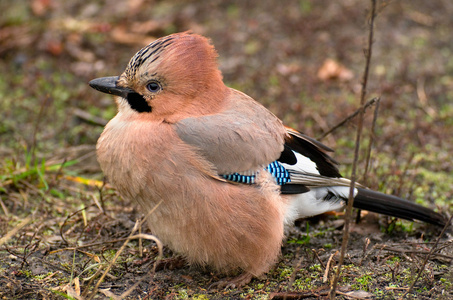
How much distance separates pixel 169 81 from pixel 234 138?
0.58 metres

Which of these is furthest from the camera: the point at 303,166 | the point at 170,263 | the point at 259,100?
the point at 259,100

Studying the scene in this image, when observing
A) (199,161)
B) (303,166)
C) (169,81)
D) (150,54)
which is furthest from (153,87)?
(303,166)

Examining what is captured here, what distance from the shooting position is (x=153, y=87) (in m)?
3.69

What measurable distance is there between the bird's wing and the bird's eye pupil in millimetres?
282

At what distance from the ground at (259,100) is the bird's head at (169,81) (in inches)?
31.5

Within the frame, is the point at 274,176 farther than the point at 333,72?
No

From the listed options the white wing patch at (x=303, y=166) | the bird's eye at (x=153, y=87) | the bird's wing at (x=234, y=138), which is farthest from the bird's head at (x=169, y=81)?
the white wing patch at (x=303, y=166)

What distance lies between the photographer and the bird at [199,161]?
346 centimetres

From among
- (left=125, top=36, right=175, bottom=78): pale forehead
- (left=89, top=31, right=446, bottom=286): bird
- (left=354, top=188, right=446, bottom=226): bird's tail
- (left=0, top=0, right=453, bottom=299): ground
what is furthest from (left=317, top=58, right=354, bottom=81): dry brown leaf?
(left=125, top=36, right=175, bottom=78): pale forehead

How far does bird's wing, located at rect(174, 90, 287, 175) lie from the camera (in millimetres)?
3562

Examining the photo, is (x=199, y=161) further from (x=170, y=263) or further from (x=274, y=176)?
(x=170, y=263)

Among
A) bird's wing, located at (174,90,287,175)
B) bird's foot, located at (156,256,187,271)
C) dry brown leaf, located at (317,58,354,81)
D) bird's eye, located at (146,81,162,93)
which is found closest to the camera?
bird's wing, located at (174,90,287,175)

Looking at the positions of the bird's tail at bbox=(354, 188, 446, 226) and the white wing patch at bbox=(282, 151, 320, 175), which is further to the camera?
the bird's tail at bbox=(354, 188, 446, 226)

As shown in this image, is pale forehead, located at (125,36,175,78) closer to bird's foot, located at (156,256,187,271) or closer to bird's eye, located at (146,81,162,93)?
bird's eye, located at (146,81,162,93)
